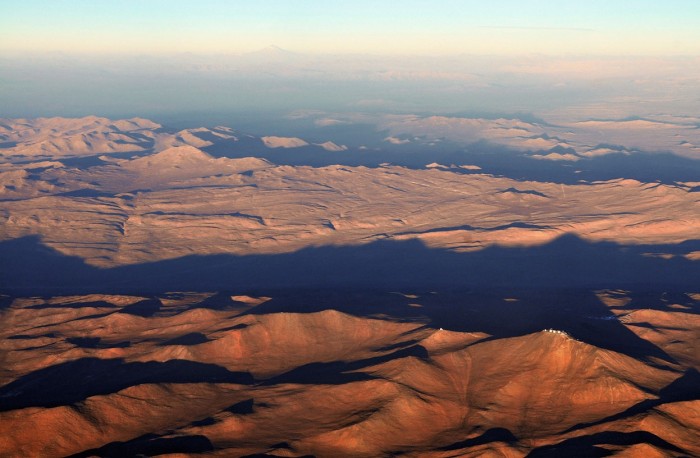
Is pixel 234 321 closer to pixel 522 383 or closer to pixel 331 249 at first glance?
pixel 522 383

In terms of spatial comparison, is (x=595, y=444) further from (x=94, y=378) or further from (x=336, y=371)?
(x=94, y=378)

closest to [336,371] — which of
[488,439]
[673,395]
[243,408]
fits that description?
[243,408]

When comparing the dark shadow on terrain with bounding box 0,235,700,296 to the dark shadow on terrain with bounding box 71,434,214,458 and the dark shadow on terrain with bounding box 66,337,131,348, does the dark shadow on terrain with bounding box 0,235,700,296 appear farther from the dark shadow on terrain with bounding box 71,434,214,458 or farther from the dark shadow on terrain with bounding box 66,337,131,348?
the dark shadow on terrain with bounding box 71,434,214,458

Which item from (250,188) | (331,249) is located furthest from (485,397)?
(250,188)

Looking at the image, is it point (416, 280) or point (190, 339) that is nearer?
point (190, 339)

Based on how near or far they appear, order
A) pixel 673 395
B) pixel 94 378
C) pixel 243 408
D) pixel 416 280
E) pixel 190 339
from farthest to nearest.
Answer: pixel 416 280 → pixel 190 339 → pixel 94 378 → pixel 243 408 → pixel 673 395

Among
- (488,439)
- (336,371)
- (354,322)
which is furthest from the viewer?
(354,322)

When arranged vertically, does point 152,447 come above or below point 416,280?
below
